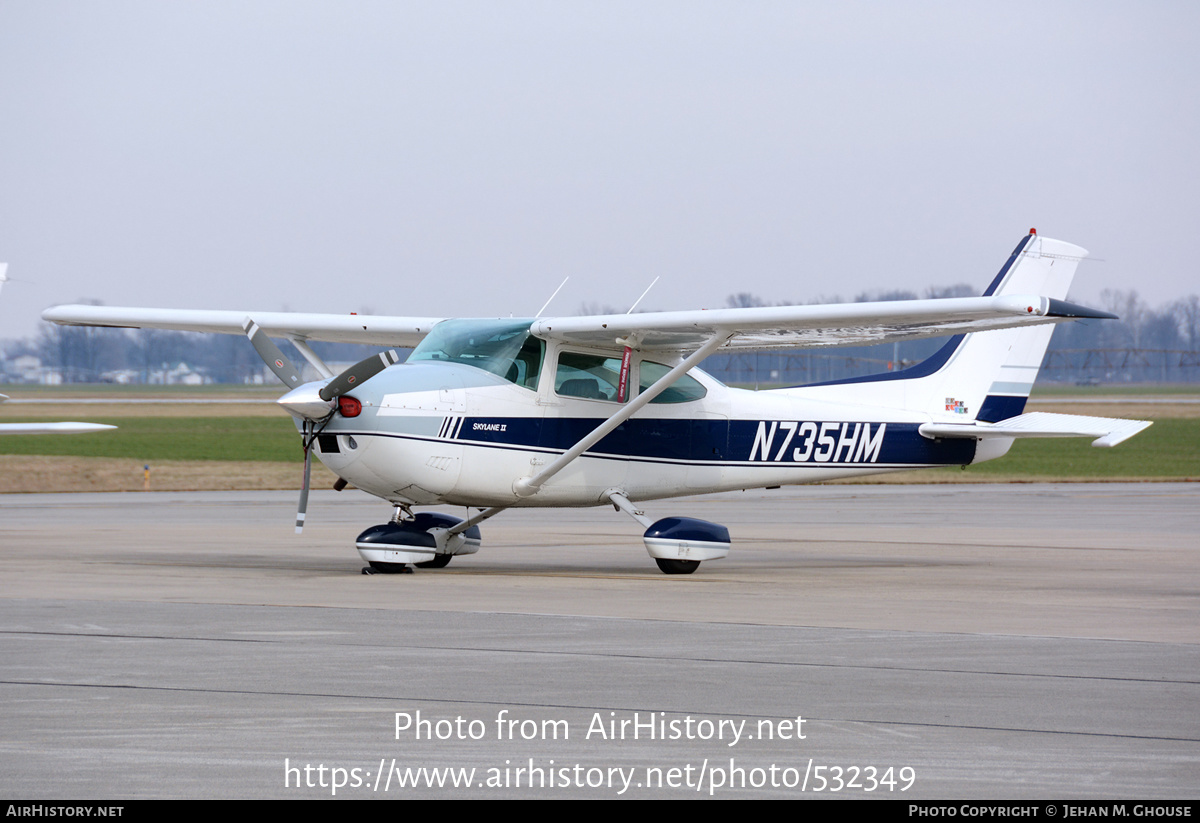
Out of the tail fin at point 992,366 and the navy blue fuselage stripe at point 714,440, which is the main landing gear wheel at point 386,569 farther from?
the tail fin at point 992,366

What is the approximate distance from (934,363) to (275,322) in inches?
318

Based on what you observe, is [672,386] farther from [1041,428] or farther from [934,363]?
[1041,428]

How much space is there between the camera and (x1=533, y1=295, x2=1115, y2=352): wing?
40.9 feet

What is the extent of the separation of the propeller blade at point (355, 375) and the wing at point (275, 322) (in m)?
3.17

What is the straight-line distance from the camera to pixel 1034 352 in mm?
17453

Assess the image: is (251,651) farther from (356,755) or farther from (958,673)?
(958,673)

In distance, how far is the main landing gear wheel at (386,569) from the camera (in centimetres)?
1395

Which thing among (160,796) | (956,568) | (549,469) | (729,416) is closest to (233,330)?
(549,469)

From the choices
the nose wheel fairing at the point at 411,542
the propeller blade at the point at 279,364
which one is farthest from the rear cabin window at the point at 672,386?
the propeller blade at the point at 279,364

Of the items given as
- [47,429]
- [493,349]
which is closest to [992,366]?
[493,349]

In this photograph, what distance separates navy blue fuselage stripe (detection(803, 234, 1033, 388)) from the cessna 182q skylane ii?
0.03 m

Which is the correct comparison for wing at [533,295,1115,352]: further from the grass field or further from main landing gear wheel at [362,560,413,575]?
the grass field

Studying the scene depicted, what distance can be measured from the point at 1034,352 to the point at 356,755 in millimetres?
13330

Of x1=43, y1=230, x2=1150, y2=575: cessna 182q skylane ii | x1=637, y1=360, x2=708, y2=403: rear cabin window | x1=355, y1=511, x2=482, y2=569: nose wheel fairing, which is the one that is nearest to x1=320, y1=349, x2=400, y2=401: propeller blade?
x1=43, y1=230, x2=1150, y2=575: cessna 182q skylane ii
